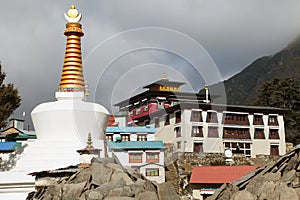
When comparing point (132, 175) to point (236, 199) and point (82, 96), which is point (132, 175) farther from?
point (82, 96)

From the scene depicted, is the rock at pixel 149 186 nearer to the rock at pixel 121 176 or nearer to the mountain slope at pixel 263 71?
the rock at pixel 121 176

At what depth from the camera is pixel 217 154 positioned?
27.8 meters

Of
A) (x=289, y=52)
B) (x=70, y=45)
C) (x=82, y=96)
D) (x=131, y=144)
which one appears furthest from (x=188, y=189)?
(x=289, y=52)

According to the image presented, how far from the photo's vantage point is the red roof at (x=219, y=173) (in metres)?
16.3

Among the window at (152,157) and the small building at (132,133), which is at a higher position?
the small building at (132,133)

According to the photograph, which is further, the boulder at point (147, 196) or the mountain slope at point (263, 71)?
the mountain slope at point (263, 71)

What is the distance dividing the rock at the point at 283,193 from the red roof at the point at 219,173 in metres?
9.52

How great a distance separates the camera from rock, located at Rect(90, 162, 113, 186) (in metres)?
8.97

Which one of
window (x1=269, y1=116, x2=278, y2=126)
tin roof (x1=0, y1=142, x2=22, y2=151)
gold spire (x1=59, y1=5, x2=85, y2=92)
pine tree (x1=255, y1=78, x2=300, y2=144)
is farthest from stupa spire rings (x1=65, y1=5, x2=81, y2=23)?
pine tree (x1=255, y1=78, x2=300, y2=144)

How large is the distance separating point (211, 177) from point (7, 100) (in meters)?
10.5

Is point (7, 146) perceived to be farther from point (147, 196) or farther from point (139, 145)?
point (147, 196)

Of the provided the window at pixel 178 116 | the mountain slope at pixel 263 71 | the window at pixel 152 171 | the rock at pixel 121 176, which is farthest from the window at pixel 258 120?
the mountain slope at pixel 263 71

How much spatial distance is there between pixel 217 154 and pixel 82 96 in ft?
39.5

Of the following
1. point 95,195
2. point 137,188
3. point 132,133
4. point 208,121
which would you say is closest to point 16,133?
point 132,133
